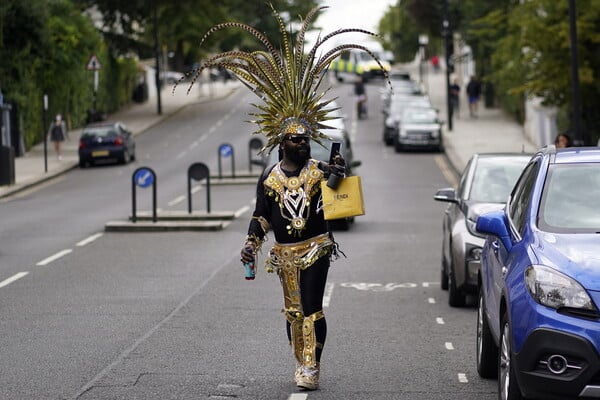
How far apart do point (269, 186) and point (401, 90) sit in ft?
205

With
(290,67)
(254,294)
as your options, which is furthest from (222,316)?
(290,67)

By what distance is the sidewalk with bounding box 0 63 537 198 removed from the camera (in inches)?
1744

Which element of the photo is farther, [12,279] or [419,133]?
[419,133]

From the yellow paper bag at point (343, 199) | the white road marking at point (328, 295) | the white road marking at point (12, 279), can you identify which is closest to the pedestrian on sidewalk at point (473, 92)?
the white road marking at point (328, 295)

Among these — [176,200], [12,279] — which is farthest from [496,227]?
[176,200]

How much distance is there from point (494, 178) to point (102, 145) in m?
31.6

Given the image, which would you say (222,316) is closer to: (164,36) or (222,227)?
(222,227)

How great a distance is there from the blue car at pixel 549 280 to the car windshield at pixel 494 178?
6.47 metres

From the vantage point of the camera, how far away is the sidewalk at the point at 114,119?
42.3 metres

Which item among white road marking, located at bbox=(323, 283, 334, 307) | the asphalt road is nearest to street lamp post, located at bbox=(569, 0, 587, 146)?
the asphalt road

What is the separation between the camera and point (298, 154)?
10.1 meters

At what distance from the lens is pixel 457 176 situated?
41.2 metres

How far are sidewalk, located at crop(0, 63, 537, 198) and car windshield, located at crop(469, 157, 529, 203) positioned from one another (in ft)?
72.4

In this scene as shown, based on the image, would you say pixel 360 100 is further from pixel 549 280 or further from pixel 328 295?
pixel 549 280
